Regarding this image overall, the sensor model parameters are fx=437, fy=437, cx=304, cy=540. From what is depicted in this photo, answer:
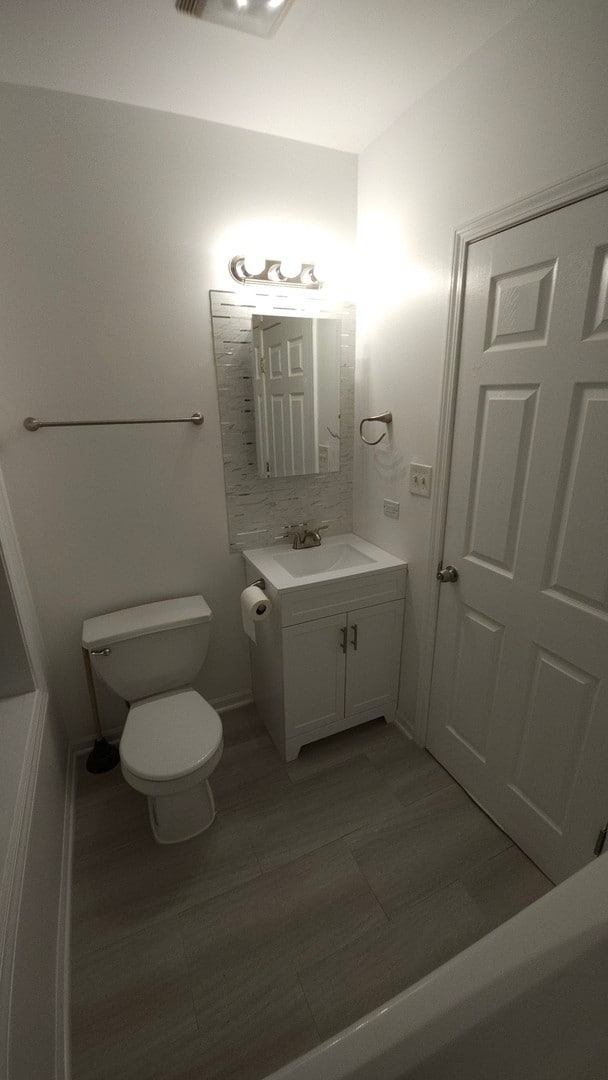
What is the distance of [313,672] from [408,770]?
1.97ft

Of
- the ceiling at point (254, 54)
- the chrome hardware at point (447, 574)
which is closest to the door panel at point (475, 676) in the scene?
the chrome hardware at point (447, 574)

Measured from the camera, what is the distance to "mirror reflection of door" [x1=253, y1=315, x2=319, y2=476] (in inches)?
71.0

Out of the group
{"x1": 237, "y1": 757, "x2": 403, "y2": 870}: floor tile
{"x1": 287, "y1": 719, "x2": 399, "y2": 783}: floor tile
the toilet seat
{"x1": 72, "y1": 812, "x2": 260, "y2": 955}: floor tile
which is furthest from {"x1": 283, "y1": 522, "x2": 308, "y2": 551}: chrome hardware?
{"x1": 72, "y1": 812, "x2": 260, "y2": 955}: floor tile

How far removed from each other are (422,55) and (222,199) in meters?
0.77

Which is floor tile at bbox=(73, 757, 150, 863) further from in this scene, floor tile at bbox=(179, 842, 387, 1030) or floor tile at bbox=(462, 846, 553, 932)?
floor tile at bbox=(462, 846, 553, 932)

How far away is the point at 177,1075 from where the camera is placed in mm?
1051

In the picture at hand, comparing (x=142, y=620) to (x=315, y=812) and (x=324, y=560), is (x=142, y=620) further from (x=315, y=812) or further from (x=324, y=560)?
(x=315, y=812)

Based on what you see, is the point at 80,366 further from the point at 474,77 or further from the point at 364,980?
the point at 364,980

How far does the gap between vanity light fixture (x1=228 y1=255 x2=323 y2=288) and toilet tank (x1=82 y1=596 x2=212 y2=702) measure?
1.37 m

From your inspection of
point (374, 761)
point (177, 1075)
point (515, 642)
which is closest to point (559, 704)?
point (515, 642)

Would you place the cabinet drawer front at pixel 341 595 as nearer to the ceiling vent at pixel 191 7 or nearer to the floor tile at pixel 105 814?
the floor tile at pixel 105 814

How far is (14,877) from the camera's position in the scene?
92cm

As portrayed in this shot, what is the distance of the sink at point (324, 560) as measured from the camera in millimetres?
1814

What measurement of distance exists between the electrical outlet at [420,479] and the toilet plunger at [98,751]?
152 cm
